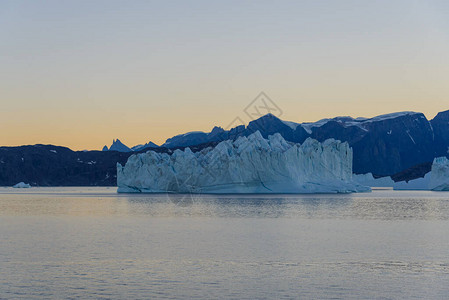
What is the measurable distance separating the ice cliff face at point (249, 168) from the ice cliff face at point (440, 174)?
2332 cm

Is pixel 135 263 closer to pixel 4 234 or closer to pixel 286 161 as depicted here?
pixel 4 234

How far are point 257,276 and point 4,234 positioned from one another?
1986 centimetres

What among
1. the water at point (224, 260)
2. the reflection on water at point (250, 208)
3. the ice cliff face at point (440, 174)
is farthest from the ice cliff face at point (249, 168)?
the water at point (224, 260)

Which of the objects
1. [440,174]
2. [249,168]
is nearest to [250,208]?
[249,168]

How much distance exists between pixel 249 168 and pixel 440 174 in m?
49.0

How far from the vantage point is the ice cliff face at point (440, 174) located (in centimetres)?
10756

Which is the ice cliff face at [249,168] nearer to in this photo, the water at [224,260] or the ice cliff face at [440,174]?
the ice cliff face at [440,174]

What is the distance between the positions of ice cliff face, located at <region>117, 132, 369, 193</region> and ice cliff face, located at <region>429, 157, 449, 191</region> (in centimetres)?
2332

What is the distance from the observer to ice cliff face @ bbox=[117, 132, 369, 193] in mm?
82312

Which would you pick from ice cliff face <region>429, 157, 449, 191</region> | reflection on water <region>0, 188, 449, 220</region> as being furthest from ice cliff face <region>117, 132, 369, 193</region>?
ice cliff face <region>429, 157, 449, 191</region>

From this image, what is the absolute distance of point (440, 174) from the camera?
369 ft

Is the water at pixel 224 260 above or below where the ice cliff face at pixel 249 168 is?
below

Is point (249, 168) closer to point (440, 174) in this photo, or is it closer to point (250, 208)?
point (250, 208)

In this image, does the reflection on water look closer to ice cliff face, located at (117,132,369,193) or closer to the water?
ice cliff face, located at (117,132,369,193)
